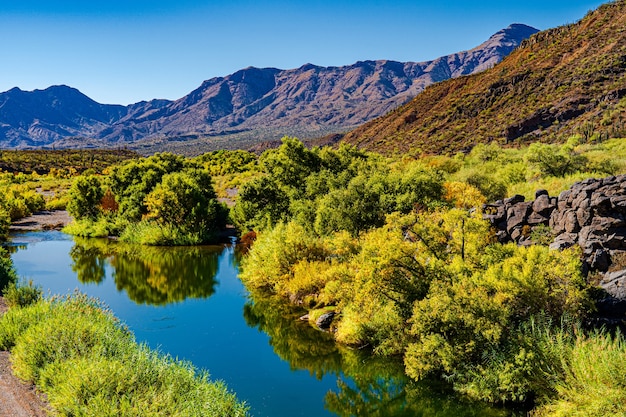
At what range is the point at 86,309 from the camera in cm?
1998

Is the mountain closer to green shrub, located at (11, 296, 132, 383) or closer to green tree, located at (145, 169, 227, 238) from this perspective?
green tree, located at (145, 169, 227, 238)

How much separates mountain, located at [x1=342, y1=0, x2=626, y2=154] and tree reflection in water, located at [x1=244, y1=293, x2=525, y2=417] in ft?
164

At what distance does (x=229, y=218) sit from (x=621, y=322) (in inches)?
1672

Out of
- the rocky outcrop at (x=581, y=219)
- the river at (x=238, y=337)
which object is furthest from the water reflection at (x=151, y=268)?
the rocky outcrop at (x=581, y=219)

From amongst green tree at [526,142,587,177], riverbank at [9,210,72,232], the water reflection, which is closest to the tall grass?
the water reflection

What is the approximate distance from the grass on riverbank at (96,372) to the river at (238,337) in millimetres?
2863

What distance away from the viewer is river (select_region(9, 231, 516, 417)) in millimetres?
16594

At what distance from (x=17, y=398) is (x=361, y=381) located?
11228mm

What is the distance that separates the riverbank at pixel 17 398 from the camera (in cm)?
1277

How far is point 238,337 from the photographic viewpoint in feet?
76.6

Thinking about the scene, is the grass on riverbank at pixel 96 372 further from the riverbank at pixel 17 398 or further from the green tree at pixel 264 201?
the green tree at pixel 264 201

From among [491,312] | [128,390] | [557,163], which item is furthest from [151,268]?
[557,163]

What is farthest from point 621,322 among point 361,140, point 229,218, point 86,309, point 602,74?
point 361,140

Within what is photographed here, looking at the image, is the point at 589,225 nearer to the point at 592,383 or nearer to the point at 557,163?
the point at 592,383
